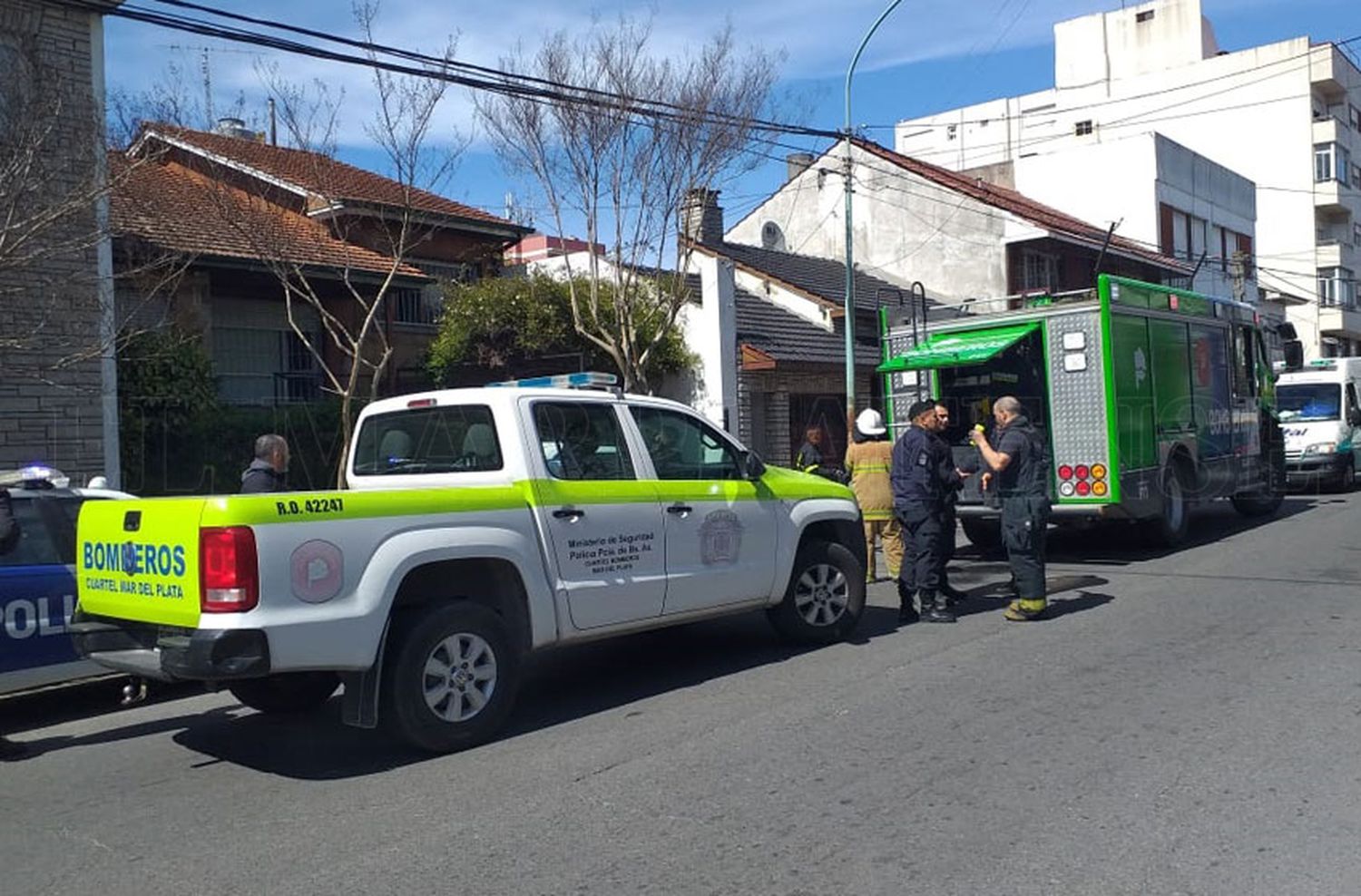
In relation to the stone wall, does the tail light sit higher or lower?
lower

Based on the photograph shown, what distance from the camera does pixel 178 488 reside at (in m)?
14.0

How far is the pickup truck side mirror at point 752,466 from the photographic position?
7.64m

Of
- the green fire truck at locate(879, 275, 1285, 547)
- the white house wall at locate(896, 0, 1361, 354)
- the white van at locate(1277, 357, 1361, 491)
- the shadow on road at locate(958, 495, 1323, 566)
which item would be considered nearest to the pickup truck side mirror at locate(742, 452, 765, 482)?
the green fire truck at locate(879, 275, 1285, 547)

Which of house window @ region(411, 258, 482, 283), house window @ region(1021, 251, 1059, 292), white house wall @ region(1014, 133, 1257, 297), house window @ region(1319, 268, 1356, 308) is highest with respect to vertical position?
white house wall @ region(1014, 133, 1257, 297)

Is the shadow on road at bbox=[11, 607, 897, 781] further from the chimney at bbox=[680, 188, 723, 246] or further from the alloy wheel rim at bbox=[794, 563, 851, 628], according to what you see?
the chimney at bbox=[680, 188, 723, 246]

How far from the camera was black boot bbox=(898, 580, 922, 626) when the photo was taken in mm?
9055

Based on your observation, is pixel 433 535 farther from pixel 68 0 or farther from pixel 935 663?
pixel 68 0

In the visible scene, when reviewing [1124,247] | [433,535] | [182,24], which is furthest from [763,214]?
[433,535]

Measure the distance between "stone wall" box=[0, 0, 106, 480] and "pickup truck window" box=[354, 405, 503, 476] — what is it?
4.61 metres

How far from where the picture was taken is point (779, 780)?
5.23m

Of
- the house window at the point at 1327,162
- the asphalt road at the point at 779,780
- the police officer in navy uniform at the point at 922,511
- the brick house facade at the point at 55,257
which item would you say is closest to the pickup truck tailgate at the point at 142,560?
the asphalt road at the point at 779,780

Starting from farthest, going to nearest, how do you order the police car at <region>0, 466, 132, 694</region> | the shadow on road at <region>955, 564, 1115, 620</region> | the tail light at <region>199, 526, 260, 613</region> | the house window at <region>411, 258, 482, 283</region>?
the house window at <region>411, 258, 482, 283</region>
the shadow on road at <region>955, 564, 1115, 620</region>
the police car at <region>0, 466, 132, 694</region>
the tail light at <region>199, 526, 260, 613</region>

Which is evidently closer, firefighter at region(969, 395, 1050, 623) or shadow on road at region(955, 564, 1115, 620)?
firefighter at region(969, 395, 1050, 623)

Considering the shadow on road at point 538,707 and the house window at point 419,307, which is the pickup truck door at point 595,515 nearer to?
the shadow on road at point 538,707
